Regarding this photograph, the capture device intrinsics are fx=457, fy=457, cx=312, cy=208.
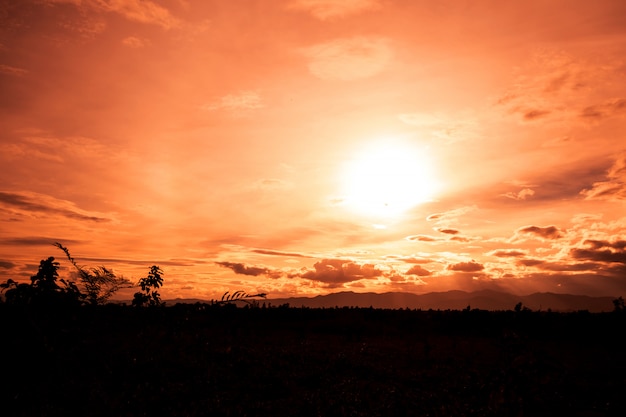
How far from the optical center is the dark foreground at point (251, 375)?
10727mm

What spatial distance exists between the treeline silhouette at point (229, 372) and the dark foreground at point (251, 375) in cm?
3

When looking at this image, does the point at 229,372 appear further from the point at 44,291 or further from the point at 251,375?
the point at 44,291

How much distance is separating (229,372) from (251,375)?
0.65 meters

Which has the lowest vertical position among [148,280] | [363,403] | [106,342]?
[363,403]

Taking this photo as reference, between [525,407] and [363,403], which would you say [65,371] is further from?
[525,407]

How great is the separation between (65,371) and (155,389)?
2.23 m

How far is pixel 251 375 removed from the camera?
44.4ft

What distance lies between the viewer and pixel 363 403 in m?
11.8

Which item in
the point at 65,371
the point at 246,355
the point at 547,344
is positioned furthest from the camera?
the point at 547,344

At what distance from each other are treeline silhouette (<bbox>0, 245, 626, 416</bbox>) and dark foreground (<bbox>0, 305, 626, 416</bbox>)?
34 millimetres

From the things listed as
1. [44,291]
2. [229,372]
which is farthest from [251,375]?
[44,291]

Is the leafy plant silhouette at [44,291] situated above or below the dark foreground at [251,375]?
above

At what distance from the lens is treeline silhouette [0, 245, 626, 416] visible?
10.7 meters

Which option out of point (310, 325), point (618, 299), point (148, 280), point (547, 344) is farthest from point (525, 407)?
point (618, 299)
